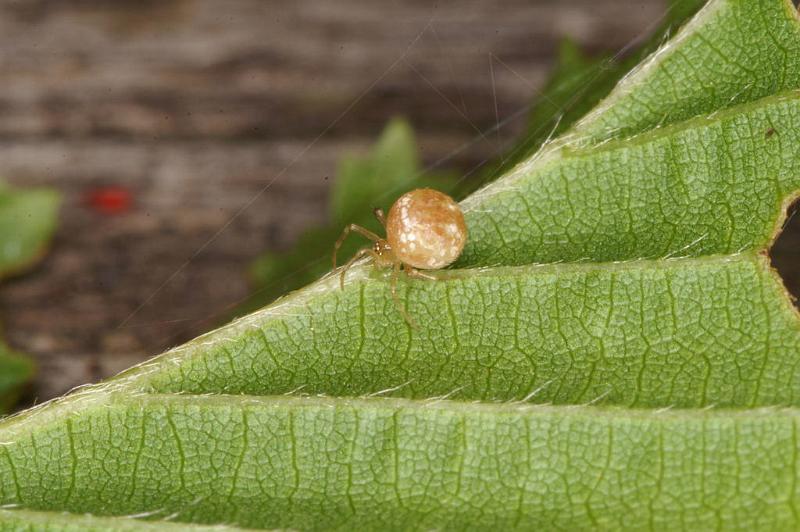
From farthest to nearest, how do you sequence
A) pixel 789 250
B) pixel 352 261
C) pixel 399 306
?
pixel 789 250
pixel 352 261
pixel 399 306

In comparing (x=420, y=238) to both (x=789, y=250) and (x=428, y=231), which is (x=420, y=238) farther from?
(x=789, y=250)

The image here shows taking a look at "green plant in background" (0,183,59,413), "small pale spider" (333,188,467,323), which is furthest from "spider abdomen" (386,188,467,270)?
"green plant in background" (0,183,59,413)

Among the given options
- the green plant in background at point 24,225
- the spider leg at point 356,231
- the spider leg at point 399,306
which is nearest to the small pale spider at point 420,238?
the spider leg at point 399,306

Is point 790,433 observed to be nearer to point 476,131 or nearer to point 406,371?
point 406,371

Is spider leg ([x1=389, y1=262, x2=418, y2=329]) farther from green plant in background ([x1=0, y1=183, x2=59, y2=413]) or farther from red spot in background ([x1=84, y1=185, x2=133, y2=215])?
red spot in background ([x1=84, y1=185, x2=133, y2=215])

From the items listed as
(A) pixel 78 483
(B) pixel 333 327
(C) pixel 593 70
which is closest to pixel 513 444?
(B) pixel 333 327

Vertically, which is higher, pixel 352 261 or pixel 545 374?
pixel 352 261

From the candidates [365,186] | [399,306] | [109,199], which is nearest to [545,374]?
[399,306]
